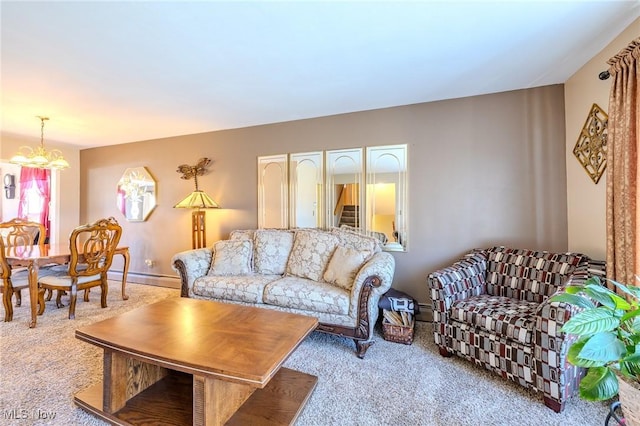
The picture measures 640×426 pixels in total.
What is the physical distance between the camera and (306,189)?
3504 mm

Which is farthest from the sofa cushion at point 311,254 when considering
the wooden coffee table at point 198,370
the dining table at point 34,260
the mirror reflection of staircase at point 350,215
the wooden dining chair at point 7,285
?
the wooden dining chair at point 7,285

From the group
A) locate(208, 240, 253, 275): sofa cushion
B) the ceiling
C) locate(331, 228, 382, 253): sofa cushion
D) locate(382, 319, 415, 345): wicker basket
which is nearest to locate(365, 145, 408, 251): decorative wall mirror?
locate(331, 228, 382, 253): sofa cushion

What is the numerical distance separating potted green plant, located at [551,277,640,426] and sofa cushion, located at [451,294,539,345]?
0.74 meters

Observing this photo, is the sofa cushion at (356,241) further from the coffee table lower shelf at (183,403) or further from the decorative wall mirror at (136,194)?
the decorative wall mirror at (136,194)

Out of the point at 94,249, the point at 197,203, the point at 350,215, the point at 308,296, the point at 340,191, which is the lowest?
the point at 308,296

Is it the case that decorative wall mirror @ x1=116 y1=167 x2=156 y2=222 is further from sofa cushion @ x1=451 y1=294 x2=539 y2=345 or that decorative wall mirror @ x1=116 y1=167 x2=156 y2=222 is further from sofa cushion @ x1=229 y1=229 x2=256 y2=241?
sofa cushion @ x1=451 y1=294 x2=539 y2=345

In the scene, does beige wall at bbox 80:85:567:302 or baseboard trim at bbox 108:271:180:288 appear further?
baseboard trim at bbox 108:271:180:288

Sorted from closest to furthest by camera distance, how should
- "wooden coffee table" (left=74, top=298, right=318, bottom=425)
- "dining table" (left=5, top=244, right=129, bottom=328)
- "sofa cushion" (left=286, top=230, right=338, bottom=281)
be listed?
"wooden coffee table" (left=74, top=298, right=318, bottom=425)
"dining table" (left=5, top=244, right=129, bottom=328)
"sofa cushion" (left=286, top=230, right=338, bottom=281)

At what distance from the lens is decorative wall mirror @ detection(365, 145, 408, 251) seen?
308cm

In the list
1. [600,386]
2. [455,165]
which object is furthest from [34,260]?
[455,165]

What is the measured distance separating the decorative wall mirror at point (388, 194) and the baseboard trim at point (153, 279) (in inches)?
122

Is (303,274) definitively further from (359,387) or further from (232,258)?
(359,387)

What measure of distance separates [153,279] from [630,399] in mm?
5045

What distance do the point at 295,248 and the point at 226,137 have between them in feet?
6.65
